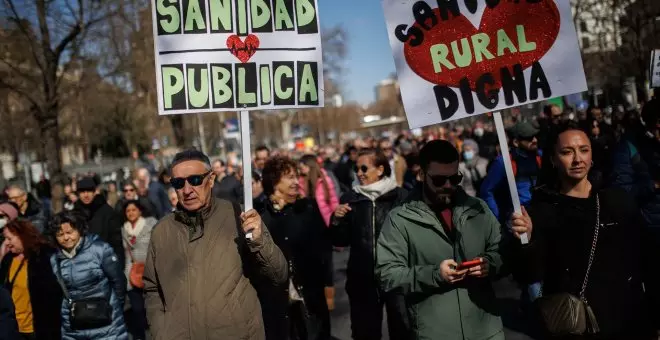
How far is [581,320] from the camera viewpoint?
3.46m

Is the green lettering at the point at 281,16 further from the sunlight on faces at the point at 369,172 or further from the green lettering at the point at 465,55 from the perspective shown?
the sunlight on faces at the point at 369,172

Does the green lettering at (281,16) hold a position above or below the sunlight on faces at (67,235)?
above

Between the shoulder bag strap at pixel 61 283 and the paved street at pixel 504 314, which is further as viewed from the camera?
the paved street at pixel 504 314

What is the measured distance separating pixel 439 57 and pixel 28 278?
419 centimetres

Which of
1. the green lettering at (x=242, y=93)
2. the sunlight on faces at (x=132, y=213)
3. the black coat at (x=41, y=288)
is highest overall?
the green lettering at (x=242, y=93)

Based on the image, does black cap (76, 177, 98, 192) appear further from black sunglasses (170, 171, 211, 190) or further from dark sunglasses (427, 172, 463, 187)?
dark sunglasses (427, 172, 463, 187)

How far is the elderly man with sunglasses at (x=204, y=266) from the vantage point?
380cm

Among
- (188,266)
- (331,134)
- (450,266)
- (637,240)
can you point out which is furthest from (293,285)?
(331,134)

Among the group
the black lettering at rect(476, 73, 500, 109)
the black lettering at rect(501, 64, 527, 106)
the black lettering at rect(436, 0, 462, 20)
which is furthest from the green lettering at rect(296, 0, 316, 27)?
the black lettering at rect(501, 64, 527, 106)

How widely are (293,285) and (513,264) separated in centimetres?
230

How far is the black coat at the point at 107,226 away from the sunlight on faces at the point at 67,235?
2652 mm

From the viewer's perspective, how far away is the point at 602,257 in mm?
3502

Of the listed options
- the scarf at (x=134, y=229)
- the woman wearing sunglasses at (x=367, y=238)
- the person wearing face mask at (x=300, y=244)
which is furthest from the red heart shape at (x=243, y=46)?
the scarf at (x=134, y=229)

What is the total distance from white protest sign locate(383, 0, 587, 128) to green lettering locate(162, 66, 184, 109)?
50.2 inches
